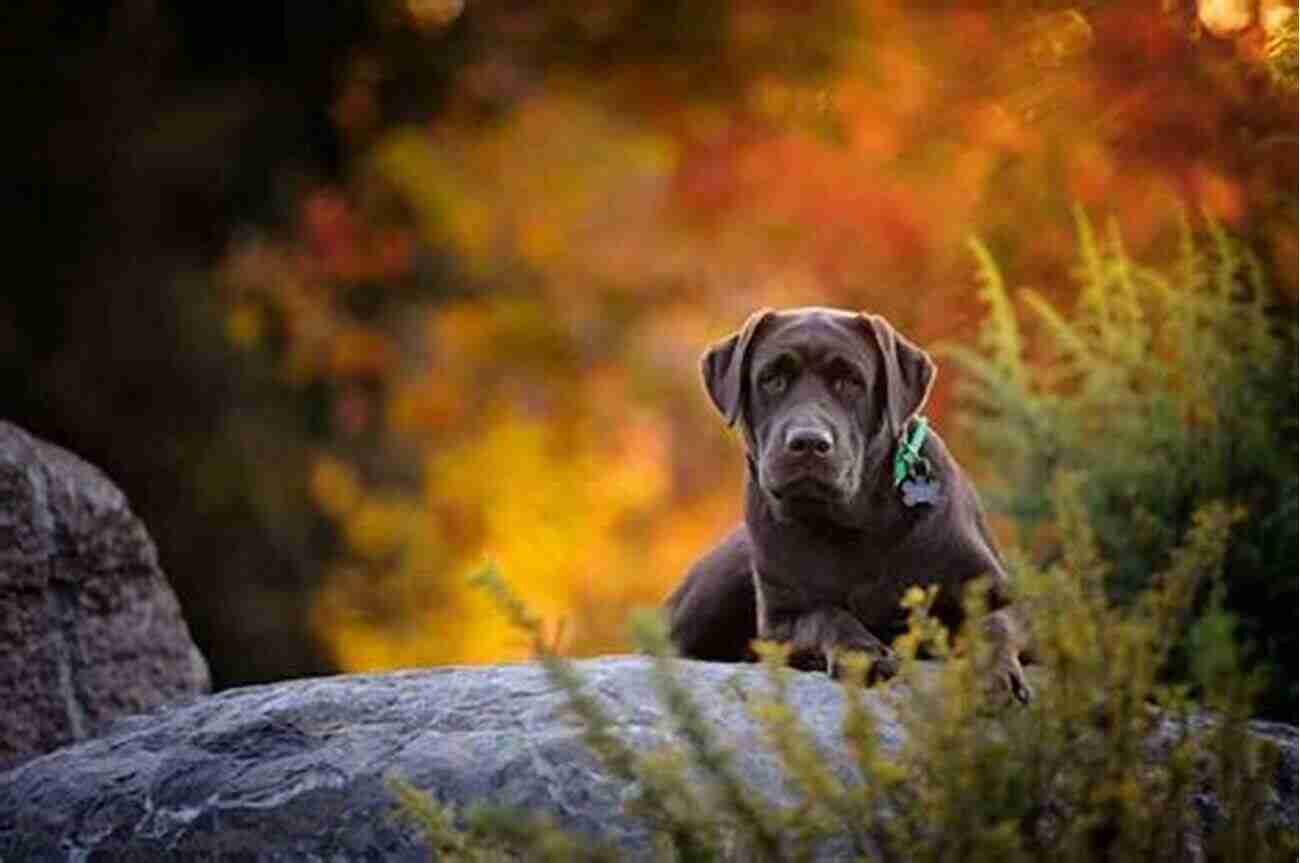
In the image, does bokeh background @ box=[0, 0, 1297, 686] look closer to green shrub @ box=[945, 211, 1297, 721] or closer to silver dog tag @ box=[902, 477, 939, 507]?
green shrub @ box=[945, 211, 1297, 721]

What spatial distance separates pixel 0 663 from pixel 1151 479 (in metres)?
3.20

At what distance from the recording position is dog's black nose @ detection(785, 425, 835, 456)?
452 cm

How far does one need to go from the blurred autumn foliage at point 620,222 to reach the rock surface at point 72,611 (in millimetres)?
3292

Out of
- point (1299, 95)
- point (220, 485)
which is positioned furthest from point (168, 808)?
point (220, 485)

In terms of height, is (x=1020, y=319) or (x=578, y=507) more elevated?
(x=1020, y=319)

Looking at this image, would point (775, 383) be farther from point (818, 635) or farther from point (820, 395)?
point (818, 635)

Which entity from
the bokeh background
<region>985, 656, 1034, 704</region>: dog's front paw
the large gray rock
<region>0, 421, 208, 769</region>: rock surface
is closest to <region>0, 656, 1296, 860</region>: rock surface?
the large gray rock

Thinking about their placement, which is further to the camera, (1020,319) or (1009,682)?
(1020,319)

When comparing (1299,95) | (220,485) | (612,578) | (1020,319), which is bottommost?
(612,578)

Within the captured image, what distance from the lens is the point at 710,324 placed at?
12992mm

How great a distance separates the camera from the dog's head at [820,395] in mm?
4594

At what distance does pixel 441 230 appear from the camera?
11.6m

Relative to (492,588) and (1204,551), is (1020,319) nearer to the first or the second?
(1204,551)

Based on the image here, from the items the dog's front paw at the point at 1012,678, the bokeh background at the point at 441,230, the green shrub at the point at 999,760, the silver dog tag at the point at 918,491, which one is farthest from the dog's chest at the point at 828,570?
the bokeh background at the point at 441,230
